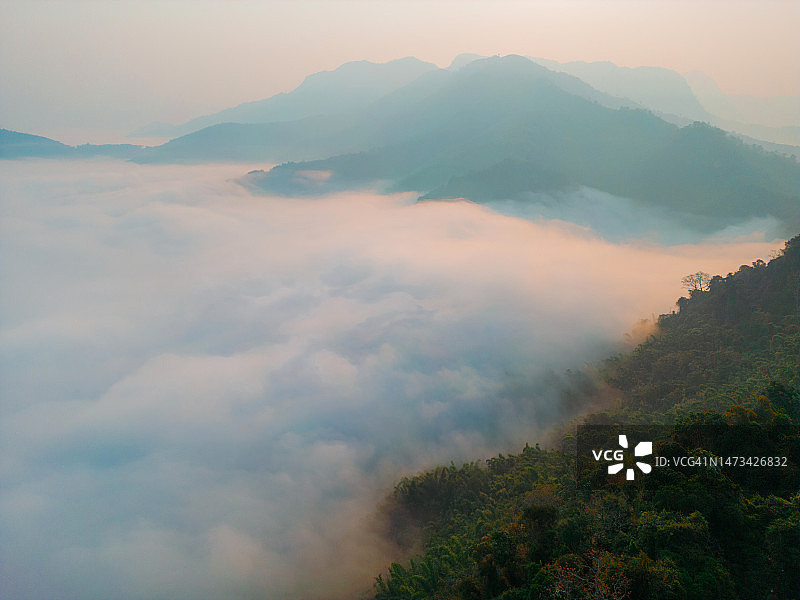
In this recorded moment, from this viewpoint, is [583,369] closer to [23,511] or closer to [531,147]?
[23,511]

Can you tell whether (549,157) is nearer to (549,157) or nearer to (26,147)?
(549,157)

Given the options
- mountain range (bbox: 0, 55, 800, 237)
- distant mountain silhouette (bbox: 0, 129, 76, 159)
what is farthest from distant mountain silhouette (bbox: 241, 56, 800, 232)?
distant mountain silhouette (bbox: 0, 129, 76, 159)

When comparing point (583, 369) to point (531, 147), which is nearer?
point (583, 369)

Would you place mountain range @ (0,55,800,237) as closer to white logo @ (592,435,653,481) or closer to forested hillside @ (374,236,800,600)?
forested hillside @ (374,236,800,600)

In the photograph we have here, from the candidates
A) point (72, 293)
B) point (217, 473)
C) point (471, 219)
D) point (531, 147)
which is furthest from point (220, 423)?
Answer: point (531, 147)

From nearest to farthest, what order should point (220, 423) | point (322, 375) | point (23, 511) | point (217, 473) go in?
point (23, 511), point (217, 473), point (220, 423), point (322, 375)

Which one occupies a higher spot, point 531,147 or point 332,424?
point 531,147

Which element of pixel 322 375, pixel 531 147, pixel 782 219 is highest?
pixel 531 147
